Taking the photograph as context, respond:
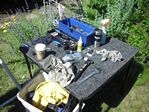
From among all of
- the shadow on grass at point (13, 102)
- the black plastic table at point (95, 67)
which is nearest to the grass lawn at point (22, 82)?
the shadow on grass at point (13, 102)

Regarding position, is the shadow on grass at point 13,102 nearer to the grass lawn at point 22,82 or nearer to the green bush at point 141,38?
the grass lawn at point 22,82

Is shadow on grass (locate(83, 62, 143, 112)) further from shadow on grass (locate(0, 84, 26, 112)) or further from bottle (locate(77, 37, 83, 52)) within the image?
shadow on grass (locate(0, 84, 26, 112))

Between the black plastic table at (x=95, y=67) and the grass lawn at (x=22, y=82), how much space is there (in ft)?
3.10

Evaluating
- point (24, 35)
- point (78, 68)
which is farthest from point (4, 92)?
point (78, 68)

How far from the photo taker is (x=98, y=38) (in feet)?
10.1

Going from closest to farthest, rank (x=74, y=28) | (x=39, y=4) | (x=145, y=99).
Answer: (x=74, y=28)
(x=145, y=99)
(x=39, y=4)

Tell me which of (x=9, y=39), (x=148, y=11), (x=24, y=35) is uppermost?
(x=148, y=11)

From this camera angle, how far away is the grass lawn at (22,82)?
11.5ft

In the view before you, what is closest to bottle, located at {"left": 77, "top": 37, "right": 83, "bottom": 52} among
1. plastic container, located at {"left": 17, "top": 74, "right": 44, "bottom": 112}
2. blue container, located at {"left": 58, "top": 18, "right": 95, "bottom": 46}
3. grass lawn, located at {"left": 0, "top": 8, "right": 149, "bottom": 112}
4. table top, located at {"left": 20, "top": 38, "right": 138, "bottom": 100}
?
blue container, located at {"left": 58, "top": 18, "right": 95, "bottom": 46}

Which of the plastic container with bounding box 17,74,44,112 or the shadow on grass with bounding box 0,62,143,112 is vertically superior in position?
the plastic container with bounding box 17,74,44,112

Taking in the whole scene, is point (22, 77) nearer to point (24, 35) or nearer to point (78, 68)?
point (24, 35)

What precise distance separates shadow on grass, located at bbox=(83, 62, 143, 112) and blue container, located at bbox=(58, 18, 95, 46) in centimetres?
92

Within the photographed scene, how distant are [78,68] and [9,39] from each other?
9.76 ft

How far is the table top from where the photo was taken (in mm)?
2500
